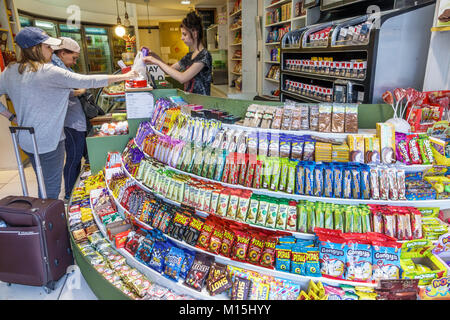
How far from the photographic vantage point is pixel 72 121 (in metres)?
3.73

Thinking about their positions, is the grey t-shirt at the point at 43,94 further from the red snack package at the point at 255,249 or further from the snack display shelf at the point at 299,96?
the snack display shelf at the point at 299,96

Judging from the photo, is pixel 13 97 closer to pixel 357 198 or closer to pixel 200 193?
pixel 200 193

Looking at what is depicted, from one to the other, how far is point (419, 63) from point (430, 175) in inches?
56.0

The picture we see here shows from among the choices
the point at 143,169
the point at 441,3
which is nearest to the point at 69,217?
the point at 143,169

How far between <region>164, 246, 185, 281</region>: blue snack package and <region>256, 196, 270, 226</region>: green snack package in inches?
24.3

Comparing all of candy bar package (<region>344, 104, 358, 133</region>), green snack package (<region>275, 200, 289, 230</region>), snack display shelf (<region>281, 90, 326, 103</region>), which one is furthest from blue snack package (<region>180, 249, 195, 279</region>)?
snack display shelf (<region>281, 90, 326, 103</region>)

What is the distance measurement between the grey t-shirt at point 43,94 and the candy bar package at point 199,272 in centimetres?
171

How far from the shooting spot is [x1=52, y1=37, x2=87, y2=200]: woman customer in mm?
3479

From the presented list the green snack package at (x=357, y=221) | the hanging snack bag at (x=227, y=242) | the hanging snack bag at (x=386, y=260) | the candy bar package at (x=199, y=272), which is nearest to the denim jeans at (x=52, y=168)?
the candy bar package at (x=199, y=272)

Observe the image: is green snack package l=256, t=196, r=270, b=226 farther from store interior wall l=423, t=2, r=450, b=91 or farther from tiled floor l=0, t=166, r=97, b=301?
store interior wall l=423, t=2, r=450, b=91

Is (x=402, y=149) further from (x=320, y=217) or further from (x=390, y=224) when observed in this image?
(x=320, y=217)

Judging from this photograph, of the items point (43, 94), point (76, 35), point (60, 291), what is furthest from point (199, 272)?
point (76, 35)

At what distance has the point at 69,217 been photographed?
10.2 ft
